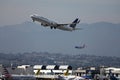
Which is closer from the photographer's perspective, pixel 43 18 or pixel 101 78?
pixel 43 18

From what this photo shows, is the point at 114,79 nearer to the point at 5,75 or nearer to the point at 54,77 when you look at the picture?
the point at 54,77

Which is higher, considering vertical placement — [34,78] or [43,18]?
[43,18]

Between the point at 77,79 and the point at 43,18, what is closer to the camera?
the point at 43,18

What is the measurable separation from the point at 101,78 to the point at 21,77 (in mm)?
30134

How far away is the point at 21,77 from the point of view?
14725 centimetres

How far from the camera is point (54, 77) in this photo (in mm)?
160625

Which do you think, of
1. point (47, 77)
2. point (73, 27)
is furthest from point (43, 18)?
point (47, 77)

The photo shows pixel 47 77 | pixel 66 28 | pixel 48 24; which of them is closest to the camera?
pixel 48 24

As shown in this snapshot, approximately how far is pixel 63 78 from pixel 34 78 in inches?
417

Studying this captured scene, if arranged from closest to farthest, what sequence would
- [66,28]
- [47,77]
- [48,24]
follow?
[48,24] < [66,28] < [47,77]

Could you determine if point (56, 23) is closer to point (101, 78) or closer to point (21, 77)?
point (21, 77)

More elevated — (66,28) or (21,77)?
(66,28)

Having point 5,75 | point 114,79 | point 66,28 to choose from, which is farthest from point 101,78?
point 5,75

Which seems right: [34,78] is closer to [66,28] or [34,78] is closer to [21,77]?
[21,77]
